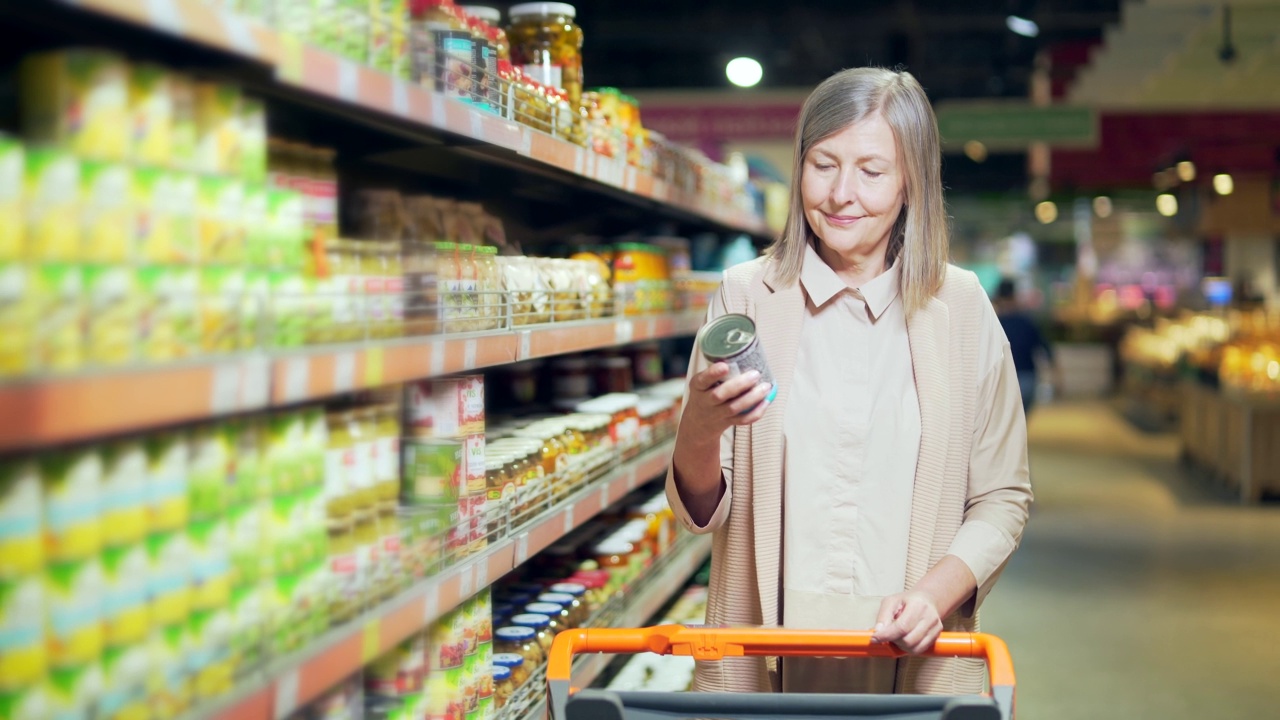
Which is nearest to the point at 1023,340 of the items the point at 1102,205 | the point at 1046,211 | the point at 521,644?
the point at 521,644

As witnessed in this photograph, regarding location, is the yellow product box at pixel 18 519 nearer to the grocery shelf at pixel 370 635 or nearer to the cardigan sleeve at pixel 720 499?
the grocery shelf at pixel 370 635

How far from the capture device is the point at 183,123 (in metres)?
1.27

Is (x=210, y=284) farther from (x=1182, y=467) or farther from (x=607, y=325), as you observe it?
(x=1182, y=467)

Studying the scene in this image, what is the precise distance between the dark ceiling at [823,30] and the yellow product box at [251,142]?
7.42 metres

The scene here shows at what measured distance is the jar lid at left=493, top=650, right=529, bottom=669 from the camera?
243 centimetres

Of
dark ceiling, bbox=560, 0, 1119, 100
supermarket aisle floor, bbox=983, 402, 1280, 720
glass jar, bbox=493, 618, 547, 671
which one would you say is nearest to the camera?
glass jar, bbox=493, 618, 547, 671

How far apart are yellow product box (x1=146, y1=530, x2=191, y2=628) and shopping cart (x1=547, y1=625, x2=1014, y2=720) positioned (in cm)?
58

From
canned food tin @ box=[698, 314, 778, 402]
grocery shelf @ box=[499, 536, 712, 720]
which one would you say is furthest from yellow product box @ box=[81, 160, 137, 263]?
grocery shelf @ box=[499, 536, 712, 720]

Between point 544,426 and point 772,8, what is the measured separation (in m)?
8.28

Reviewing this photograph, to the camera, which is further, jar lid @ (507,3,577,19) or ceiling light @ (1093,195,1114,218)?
ceiling light @ (1093,195,1114,218)

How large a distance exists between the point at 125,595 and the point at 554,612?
1.69 m

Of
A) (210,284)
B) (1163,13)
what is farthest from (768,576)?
(1163,13)

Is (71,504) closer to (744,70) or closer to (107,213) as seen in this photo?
(107,213)

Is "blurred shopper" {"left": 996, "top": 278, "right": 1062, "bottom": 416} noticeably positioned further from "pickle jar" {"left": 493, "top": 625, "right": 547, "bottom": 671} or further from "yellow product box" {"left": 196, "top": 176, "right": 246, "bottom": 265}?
"yellow product box" {"left": 196, "top": 176, "right": 246, "bottom": 265}
